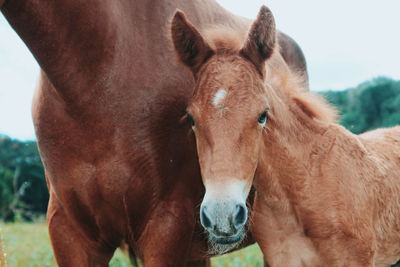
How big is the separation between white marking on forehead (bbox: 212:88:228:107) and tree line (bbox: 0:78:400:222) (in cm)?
1269

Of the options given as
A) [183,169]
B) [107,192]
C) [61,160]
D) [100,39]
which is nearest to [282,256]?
[183,169]

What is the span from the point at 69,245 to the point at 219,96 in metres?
1.50

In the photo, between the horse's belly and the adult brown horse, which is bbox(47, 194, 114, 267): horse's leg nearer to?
the adult brown horse

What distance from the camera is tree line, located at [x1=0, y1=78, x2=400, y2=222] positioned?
59.5ft

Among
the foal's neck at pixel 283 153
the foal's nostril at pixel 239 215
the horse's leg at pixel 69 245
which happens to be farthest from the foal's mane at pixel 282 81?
the horse's leg at pixel 69 245

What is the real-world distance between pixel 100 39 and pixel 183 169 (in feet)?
3.31

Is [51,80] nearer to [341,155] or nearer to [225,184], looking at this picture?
[225,184]

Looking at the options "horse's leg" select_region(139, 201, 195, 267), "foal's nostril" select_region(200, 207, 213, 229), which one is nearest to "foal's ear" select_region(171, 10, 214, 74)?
"horse's leg" select_region(139, 201, 195, 267)

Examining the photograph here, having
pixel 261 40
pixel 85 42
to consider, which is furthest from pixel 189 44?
pixel 85 42

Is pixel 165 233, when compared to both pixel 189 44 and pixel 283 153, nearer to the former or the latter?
pixel 283 153

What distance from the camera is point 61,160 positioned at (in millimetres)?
3754

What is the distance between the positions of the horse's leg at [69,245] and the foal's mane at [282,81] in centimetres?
155

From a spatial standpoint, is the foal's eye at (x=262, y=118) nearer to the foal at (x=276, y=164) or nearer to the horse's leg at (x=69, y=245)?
the foal at (x=276, y=164)

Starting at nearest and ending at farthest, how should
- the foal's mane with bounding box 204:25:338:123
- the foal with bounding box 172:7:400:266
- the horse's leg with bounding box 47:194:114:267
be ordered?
the foal with bounding box 172:7:400:266
the foal's mane with bounding box 204:25:338:123
the horse's leg with bounding box 47:194:114:267
